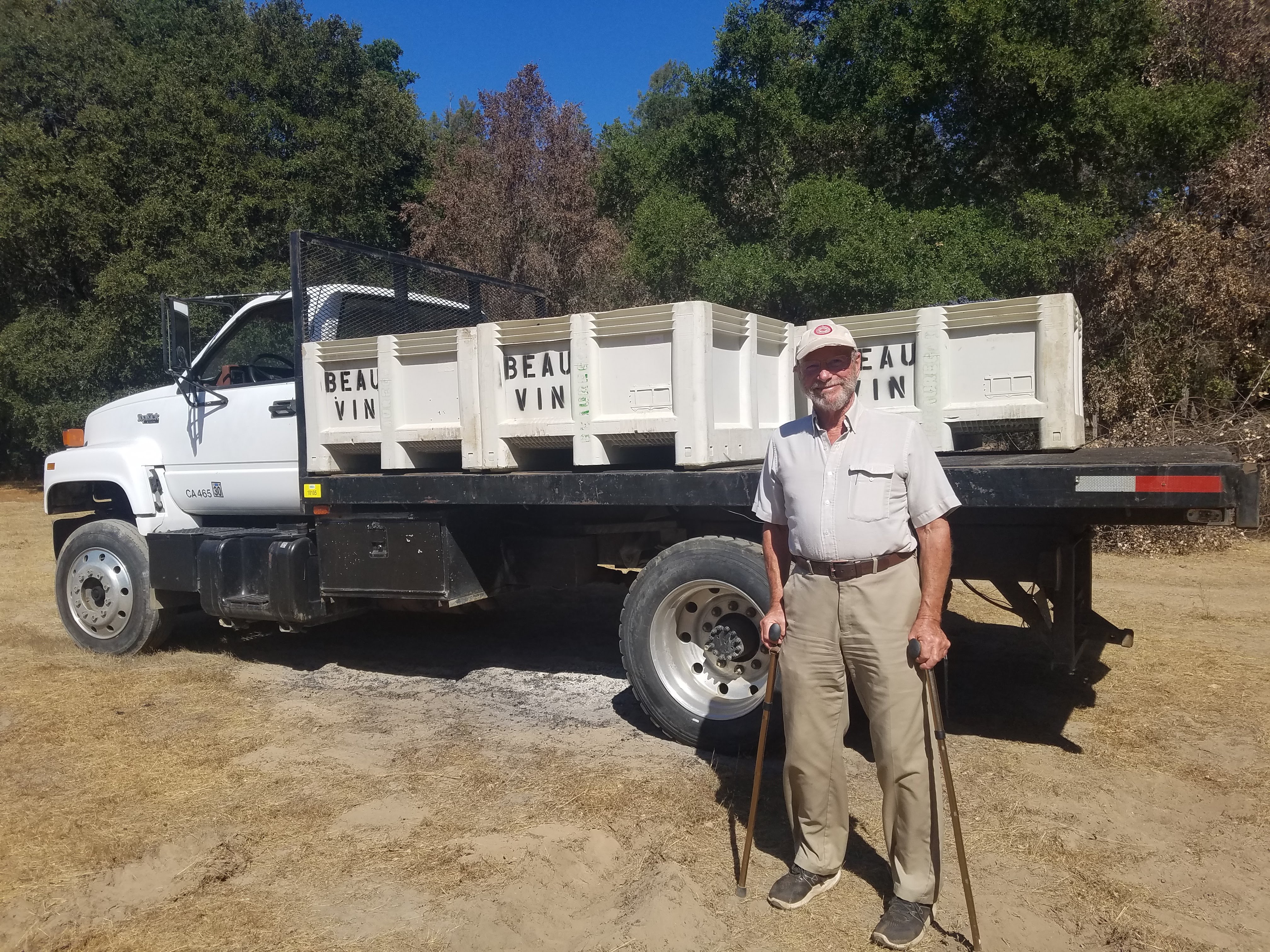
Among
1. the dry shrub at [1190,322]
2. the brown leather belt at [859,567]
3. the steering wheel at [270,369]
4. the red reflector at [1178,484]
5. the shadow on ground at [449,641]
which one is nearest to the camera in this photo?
the brown leather belt at [859,567]

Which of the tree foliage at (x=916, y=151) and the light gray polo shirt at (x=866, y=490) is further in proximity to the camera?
the tree foliage at (x=916, y=151)

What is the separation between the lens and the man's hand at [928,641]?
317 cm

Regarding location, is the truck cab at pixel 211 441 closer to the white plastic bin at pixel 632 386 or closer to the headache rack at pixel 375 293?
the headache rack at pixel 375 293

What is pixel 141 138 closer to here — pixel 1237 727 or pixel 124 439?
pixel 124 439

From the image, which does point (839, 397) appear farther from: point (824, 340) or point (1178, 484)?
point (1178, 484)

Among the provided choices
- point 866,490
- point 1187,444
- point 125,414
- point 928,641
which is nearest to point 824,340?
point 866,490

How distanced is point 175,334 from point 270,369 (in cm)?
61

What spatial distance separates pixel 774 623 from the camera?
3.51 metres

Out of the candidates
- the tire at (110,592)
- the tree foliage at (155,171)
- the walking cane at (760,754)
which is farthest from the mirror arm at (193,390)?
the tree foliage at (155,171)

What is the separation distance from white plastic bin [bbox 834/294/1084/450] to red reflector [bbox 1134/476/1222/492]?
71 cm

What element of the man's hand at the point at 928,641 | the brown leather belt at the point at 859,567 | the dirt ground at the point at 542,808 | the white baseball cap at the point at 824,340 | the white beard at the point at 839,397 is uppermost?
the white baseball cap at the point at 824,340

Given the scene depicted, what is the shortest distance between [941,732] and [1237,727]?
2.88 m

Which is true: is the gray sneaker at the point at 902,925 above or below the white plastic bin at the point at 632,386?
below

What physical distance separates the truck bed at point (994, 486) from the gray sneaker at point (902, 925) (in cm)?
166
